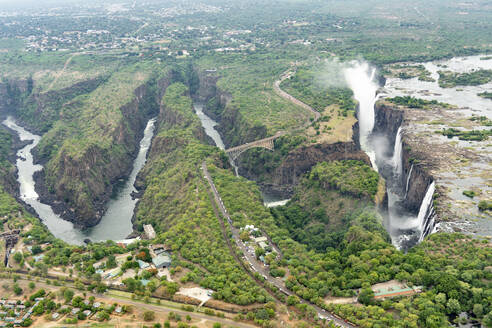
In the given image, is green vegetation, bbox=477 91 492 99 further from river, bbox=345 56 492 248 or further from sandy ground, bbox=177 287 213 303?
sandy ground, bbox=177 287 213 303

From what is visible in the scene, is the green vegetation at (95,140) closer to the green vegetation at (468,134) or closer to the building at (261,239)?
the building at (261,239)

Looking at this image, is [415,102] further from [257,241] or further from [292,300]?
[292,300]

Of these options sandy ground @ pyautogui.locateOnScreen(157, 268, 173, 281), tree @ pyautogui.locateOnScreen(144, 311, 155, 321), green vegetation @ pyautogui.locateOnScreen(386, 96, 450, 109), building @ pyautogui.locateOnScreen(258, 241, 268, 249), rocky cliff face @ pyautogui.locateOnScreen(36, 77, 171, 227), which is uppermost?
green vegetation @ pyautogui.locateOnScreen(386, 96, 450, 109)

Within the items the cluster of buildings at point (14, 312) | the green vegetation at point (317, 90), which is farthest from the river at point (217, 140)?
the cluster of buildings at point (14, 312)

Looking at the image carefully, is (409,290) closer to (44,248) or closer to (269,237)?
(269,237)

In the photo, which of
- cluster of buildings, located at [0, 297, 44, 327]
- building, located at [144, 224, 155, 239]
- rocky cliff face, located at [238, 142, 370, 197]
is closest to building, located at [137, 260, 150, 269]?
cluster of buildings, located at [0, 297, 44, 327]
